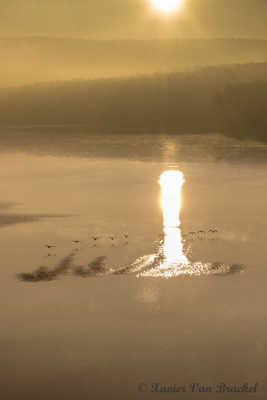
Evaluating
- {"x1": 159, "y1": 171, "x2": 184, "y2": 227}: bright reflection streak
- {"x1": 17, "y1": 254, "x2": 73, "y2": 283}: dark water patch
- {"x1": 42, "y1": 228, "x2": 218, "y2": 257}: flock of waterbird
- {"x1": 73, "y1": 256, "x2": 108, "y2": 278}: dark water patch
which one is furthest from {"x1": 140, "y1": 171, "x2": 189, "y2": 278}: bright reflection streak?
{"x1": 17, "y1": 254, "x2": 73, "y2": 283}: dark water patch

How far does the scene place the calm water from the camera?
6043mm

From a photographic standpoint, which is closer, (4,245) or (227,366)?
(227,366)

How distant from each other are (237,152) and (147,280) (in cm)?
1709

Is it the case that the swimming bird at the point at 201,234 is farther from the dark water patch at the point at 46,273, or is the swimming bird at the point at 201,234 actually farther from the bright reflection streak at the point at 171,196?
the dark water patch at the point at 46,273

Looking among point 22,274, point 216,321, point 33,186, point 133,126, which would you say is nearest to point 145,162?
point 33,186

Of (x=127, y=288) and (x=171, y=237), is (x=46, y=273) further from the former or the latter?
(x=171, y=237)

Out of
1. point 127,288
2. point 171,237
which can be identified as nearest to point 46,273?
point 127,288

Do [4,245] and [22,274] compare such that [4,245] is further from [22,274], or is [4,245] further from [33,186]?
[33,186]

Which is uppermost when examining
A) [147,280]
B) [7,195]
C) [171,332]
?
[7,195]

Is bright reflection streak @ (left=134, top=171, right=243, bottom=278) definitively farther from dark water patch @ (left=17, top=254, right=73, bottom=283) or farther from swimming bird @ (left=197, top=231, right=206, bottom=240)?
dark water patch @ (left=17, top=254, right=73, bottom=283)

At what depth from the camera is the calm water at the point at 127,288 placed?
6.04 metres

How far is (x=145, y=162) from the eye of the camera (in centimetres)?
2178

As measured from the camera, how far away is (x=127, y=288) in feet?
27.1

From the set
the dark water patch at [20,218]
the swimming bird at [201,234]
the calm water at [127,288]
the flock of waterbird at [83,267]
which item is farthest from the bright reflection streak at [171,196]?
the dark water patch at [20,218]
